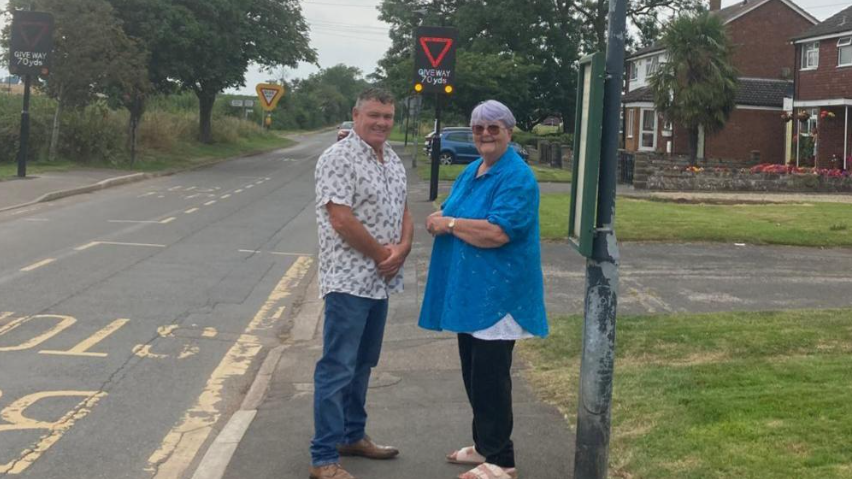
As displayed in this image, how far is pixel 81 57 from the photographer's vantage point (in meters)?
28.7

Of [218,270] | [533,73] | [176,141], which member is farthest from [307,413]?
[533,73]

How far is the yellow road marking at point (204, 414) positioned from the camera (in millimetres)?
5465

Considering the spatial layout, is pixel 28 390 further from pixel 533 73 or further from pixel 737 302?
pixel 533 73

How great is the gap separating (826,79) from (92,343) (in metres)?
32.7

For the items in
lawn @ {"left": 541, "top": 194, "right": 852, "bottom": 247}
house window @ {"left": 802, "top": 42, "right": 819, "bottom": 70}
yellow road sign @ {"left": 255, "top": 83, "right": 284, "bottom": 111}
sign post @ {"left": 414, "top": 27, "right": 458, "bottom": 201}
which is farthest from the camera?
yellow road sign @ {"left": 255, "top": 83, "right": 284, "bottom": 111}

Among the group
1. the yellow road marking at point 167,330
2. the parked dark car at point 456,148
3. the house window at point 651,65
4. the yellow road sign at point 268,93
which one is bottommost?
the yellow road marking at point 167,330

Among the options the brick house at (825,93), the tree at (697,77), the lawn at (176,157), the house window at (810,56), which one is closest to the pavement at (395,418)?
the lawn at (176,157)

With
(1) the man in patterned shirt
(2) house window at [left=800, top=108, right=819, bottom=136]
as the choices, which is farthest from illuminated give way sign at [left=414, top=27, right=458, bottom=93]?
(2) house window at [left=800, top=108, right=819, bottom=136]

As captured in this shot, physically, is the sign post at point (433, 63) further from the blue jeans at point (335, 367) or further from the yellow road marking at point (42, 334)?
the blue jeans at point (335, 367)

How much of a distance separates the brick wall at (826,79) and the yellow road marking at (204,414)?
29.7 meters

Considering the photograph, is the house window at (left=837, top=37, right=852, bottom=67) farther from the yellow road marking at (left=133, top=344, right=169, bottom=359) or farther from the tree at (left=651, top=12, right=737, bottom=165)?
the yellow road marking at (left=133, top=344, right=169, bottom=359)

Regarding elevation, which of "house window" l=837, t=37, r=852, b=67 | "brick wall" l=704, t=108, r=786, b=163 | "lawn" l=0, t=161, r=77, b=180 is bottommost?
"lawn" l=0, t=161, r=77, b=180

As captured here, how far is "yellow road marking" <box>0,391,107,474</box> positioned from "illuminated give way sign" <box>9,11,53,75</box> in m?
20.6

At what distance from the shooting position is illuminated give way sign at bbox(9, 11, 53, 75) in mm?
25250
